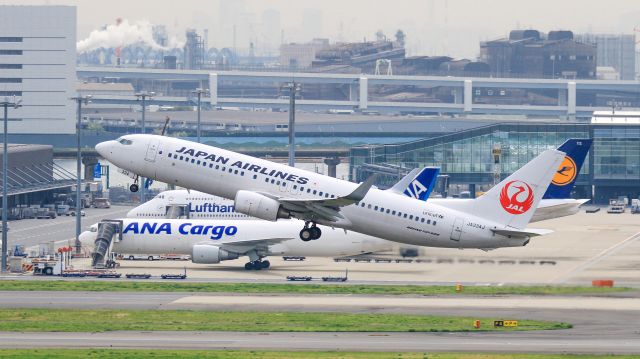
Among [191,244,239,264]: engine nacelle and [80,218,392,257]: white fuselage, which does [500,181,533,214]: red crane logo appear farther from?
[191,244,239,264]: engine nacelle

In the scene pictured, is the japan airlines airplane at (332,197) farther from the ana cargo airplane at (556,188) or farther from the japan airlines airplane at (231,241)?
the japan airlines airplane at (231,241)

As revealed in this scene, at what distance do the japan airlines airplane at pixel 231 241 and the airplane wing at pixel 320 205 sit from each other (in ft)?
68.9

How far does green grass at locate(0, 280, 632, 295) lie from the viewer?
9750 centimetres

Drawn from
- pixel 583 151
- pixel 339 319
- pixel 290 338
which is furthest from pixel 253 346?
pixel 583 151

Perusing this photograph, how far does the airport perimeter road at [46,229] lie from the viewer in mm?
153500

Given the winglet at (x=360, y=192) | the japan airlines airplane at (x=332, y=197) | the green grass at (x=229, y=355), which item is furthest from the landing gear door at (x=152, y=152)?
the green grass at (x=229, y=355)

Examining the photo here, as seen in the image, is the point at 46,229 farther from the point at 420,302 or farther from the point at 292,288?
the point at 420,302

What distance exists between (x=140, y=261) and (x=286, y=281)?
21016 millimetres

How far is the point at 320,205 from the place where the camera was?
93.7 m

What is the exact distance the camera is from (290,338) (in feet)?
246

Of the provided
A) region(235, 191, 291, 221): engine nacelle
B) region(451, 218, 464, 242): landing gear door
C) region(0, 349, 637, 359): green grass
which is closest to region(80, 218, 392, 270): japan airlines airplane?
region(451, 218, 464, 242): landing gear door

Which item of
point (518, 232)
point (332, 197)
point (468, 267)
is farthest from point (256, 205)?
point (468, 267)

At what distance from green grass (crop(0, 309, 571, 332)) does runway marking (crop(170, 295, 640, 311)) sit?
5.07 m

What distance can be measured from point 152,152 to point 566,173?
45058 mm
